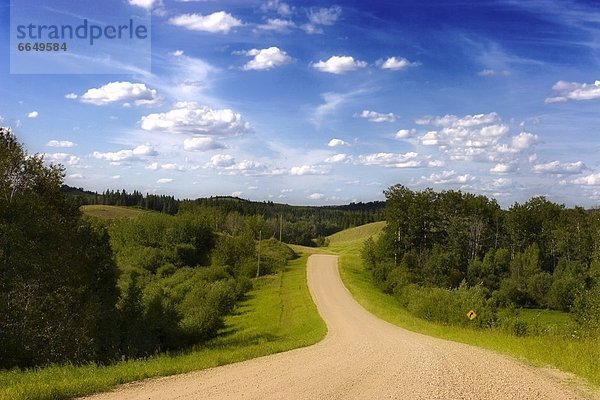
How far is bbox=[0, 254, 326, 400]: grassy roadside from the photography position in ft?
41.0

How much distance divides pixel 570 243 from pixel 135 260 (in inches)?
3152

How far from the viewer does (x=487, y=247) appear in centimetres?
11012

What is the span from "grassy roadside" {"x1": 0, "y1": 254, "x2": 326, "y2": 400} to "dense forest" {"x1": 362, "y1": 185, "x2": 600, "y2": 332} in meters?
22.8

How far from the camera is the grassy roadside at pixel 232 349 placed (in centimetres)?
1250

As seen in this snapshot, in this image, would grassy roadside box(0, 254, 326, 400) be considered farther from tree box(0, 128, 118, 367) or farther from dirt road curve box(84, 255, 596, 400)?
tree box(0, 128, 118, 367)

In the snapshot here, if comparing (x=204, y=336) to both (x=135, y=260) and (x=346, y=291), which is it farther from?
(x=135, y=260)

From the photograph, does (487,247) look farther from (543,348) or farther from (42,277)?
(42,277)

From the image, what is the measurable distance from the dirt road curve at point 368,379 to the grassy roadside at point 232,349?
0.76 metres

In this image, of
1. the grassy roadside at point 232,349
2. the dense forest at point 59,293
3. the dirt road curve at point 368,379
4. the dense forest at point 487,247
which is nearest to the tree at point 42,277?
the dense forest at point 59,293

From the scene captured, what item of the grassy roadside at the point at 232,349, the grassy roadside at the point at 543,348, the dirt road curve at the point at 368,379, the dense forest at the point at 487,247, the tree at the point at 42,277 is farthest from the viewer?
the dense forest at the point at 487,247

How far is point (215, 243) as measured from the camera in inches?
4033

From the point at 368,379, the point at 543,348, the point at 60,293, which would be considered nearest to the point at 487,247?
the point at 543,348

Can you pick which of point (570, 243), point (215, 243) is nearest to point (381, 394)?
point (215, 243)

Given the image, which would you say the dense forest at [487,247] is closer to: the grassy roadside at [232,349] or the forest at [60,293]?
the grassy roadside at [232,349]
